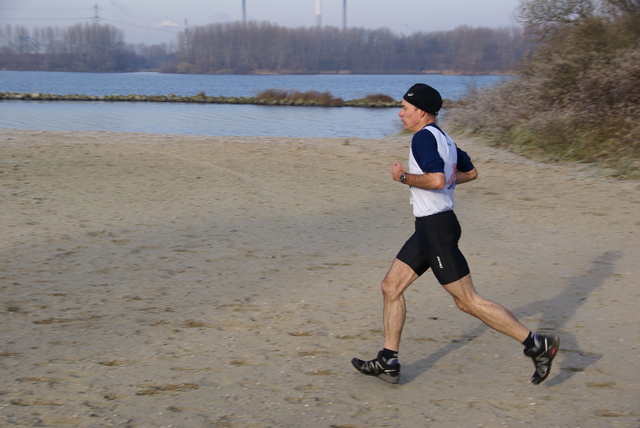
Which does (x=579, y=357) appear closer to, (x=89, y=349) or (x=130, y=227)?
(x=89, y=349)

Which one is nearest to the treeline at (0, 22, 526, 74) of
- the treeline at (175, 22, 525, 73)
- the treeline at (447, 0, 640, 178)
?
the treeline at (175, 22, 525, 73)

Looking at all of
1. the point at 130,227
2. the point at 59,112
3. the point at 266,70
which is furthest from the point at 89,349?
the point at 266,70

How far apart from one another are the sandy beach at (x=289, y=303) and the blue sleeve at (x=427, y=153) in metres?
1.33

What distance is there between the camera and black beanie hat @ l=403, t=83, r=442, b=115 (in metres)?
4.26

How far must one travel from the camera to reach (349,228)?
937 centimetres

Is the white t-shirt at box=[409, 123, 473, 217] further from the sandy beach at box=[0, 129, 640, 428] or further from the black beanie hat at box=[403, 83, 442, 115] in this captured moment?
the sandy beach at box=[0, 129, 640, 428]

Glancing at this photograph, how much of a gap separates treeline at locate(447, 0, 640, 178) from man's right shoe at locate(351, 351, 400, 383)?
31.4ft

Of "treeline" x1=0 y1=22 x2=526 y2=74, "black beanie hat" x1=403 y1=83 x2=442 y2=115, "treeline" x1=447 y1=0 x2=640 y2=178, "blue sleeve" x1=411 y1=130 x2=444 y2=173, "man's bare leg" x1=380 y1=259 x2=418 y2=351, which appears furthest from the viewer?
"treeline" x1=0 y1=22 x2=526 y2=74

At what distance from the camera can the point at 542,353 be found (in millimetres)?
4262

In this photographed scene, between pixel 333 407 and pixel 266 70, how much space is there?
142 metres

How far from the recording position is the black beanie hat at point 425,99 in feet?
14.0

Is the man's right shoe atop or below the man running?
below

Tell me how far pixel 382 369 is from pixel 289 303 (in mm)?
1863

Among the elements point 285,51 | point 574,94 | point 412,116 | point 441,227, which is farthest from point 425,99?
point 285,51
